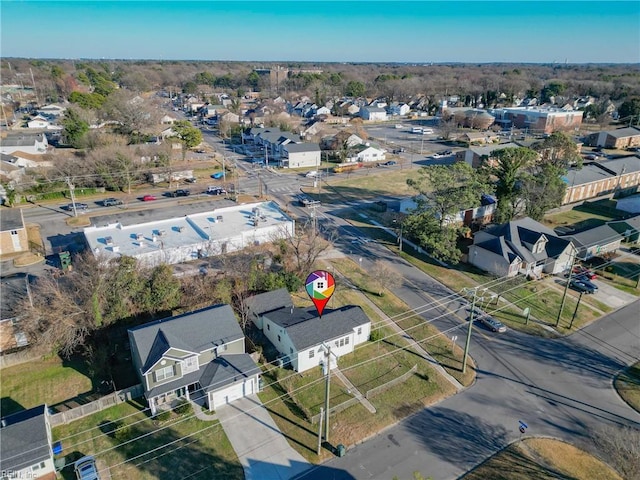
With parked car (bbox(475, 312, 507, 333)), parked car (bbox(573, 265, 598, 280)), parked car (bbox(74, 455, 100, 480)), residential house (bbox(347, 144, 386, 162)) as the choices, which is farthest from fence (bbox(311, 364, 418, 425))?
residential house (bbox(347, 144, 386, 162))

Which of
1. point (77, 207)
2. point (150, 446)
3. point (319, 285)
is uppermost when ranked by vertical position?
point (319, 285)

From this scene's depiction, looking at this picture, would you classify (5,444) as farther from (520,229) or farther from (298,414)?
(520,229)

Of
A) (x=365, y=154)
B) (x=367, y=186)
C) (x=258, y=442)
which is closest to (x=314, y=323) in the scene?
(x=258, y=442)

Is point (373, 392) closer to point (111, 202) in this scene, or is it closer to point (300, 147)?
point (111, 202)

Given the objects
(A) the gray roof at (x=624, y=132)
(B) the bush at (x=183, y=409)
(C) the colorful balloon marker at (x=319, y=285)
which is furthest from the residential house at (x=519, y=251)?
(A) the gray roof at (x=624, y=132)

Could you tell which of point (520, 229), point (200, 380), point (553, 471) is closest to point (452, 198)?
point (520, 229)

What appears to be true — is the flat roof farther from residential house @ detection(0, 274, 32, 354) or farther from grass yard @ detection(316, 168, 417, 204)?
grass yard @ detection(316, 168, 417, 204)
